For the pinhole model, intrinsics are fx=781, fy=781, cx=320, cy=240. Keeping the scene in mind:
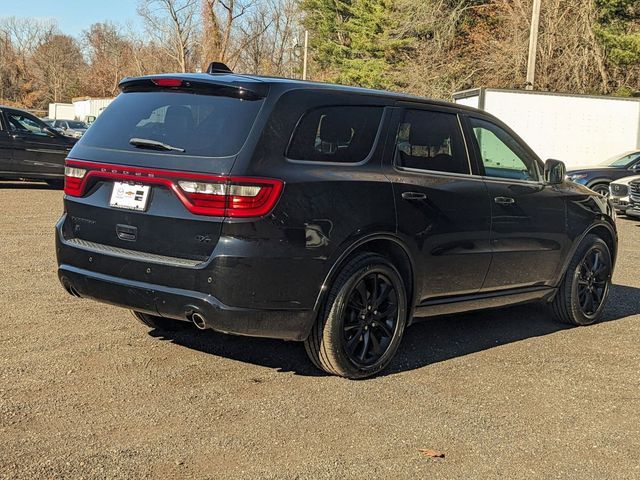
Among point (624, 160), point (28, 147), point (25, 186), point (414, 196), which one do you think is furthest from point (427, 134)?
point (624, 160)

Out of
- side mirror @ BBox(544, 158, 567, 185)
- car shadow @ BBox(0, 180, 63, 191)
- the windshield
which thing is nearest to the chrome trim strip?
side mirror @ BBox(544, 158, 567, 185)

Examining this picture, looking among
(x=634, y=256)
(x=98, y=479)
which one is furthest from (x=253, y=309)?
(x=634, y=256)

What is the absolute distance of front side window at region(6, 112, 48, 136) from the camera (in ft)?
54.9

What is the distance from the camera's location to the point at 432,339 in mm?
6090

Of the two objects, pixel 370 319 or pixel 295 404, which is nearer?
pixel 295 404

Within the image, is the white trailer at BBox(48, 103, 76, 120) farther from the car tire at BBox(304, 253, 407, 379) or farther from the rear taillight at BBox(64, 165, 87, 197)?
the car tire at BBox(304, 253, 407, 379)

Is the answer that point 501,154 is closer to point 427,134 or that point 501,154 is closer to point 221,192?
point 427,134

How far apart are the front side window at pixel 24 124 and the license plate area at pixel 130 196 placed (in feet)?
43.8

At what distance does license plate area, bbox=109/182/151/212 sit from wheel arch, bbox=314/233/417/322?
1.14m

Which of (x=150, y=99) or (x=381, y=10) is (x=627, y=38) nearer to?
(x=381, y=10)

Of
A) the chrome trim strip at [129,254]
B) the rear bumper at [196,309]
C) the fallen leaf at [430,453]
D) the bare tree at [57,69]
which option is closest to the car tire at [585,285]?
the rear bumper at [196,309]

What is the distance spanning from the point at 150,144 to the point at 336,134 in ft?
3.70

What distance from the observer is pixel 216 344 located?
552cm

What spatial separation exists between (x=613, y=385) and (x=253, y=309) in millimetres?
2518
